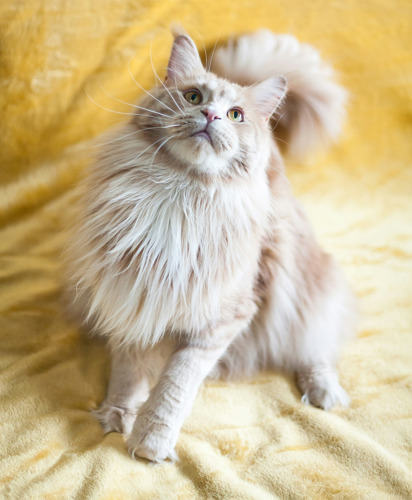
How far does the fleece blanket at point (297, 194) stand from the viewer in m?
1.26

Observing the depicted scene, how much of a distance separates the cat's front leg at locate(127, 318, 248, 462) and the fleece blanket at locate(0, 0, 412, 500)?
47 mm

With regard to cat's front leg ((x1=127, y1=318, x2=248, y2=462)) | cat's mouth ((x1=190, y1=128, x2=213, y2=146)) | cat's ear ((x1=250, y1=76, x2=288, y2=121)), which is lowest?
cat's front leg ((x1=127, y1=318, x2=248, y2=462))

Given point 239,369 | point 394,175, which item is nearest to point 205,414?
point 239,369

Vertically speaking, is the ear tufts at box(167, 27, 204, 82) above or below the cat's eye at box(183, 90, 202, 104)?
above

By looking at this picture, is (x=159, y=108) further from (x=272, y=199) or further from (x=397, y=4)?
(x=397, y=4)

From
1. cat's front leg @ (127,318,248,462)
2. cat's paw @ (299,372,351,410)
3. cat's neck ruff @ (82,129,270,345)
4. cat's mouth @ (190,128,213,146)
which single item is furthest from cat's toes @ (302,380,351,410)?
cat's mouth @ (190,128,213,146)

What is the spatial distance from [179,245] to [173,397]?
413 mm

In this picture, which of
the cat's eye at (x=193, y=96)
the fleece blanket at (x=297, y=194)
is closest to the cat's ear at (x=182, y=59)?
the cat's eye at (x=193, y=96)

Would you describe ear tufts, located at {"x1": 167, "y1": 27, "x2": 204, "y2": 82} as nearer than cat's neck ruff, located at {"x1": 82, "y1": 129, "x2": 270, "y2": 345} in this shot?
No

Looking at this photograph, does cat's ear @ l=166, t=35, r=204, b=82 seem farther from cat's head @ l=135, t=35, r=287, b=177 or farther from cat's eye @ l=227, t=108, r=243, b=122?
cat's eye @ l=227, t=108, r=243, b=122

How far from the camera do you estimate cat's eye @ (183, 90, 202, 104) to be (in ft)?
4.51

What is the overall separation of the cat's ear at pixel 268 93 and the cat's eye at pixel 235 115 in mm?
115

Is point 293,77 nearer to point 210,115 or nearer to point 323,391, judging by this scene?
point 210,115

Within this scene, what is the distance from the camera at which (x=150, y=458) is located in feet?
4.20
